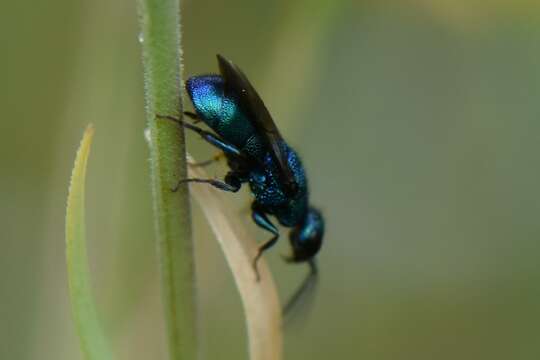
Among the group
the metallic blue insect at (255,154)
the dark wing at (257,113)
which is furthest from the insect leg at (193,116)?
the dark wing at (257,113)

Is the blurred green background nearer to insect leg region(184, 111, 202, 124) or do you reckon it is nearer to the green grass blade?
insect leg region(184, 111, 202, 124)

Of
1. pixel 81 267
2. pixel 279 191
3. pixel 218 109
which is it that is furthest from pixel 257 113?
pixel 81 267

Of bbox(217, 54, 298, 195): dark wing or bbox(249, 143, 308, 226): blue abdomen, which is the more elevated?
bbox(217, 54, 298, 195): dark wing

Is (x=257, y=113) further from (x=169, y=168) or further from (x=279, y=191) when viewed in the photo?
(x=169, y=168)

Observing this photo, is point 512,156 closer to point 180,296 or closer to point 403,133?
point 403,133

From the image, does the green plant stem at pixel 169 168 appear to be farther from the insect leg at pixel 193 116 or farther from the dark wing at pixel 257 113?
the insect leg at pixel 193 116

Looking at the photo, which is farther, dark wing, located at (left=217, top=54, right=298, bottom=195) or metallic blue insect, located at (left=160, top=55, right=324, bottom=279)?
metallic blue insect, located at (left=160, top=55, right=324, bottom=279)

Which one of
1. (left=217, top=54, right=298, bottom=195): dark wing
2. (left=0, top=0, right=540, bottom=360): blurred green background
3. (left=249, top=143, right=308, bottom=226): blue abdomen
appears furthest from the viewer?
(left=0, top=0, right=540, bottom=360): blurred green background

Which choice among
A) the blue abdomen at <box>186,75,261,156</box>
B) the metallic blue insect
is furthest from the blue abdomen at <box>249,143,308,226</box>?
the blue abdomen at <box>186,75,261,156</box>

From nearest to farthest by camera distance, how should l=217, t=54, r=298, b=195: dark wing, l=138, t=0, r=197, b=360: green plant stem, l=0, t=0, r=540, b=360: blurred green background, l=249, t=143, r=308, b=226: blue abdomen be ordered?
l=138, t=0, r=197, b=360: green plant stem → l=217, t=54, r=298, b=195: dark wing → l=249, t=143, r=308, b=226: blue abdomen → l=0, t=0, r=540, b=360: blurred green background
